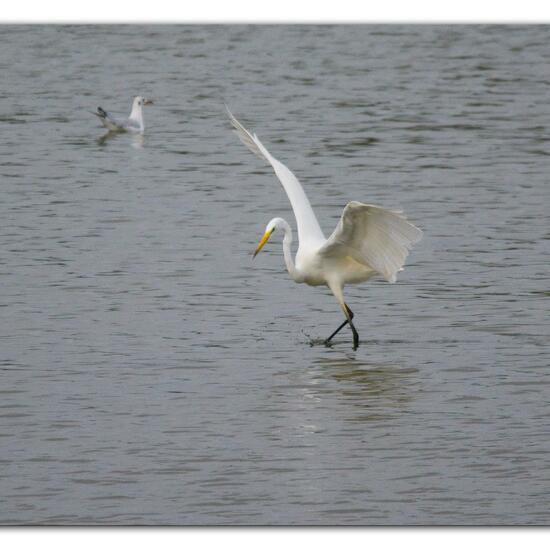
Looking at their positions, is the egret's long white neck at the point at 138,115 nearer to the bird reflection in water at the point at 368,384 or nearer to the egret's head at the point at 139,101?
the egret's head at the point at 139,101

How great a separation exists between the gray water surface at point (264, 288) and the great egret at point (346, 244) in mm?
401

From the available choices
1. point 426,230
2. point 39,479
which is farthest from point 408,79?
point 39,479

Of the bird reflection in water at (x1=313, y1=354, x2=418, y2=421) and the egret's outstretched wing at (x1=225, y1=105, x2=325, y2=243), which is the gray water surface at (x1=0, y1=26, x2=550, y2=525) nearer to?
the bird reflection in water at (x1=313, y1=354, x2=418, y2=421)

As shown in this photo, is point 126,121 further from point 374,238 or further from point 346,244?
point 374,238

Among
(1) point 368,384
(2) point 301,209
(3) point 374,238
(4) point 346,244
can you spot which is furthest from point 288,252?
(1) point 368,384

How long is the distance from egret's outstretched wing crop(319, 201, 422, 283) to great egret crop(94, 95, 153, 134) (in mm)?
8580

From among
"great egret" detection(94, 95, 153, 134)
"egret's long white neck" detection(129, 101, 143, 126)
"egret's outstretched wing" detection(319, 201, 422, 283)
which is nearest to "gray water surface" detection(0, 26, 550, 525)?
"great egret" detection(94, 95, 153, 134)

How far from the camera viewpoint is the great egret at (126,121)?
18.0 m

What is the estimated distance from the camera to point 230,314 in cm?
1058

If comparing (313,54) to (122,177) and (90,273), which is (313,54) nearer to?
(122,177)

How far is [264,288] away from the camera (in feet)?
37.1

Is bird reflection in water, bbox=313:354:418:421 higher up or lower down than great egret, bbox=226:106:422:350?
lower down

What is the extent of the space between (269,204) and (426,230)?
1.74m

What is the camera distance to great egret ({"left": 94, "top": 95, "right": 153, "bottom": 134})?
59.2 feet
